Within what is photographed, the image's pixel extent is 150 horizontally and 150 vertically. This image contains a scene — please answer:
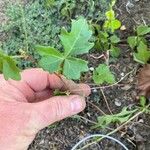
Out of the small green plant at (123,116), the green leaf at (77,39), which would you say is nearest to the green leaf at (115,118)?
the small green plant at (123,116)

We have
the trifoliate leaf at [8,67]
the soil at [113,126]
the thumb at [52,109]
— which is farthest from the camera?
the soil at [113,126]

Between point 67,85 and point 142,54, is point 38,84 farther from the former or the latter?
point 142,54

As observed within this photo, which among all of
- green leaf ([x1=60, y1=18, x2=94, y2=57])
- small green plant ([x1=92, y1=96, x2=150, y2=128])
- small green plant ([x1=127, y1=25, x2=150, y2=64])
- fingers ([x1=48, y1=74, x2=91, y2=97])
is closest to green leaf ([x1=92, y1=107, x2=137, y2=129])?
small green plant ([x1=92, y1=96, x2=150, y2=128])

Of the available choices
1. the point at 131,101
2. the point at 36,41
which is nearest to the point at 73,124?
Result: the point at 131,101

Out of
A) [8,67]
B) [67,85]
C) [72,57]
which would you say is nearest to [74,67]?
[72,57]

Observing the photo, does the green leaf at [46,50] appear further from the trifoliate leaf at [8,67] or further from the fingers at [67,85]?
the fingers at [67,85]

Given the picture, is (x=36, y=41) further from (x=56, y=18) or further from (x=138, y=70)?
(x=138, y=70)
